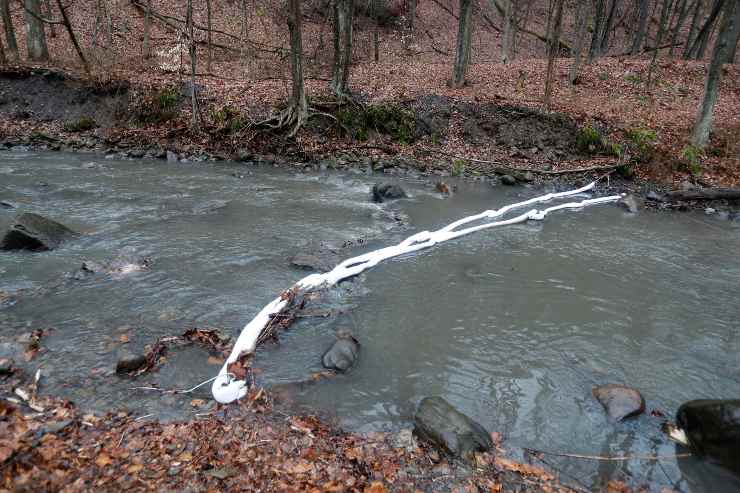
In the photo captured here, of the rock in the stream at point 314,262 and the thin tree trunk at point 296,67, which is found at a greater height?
the thin tree trunk at point 296,67

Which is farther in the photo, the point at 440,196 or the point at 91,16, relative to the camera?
the point at 91,16

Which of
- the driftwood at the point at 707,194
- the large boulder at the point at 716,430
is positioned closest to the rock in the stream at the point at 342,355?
the large boulder at the point at 716,430

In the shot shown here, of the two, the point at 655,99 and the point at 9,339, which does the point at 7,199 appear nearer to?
the point at 9,339

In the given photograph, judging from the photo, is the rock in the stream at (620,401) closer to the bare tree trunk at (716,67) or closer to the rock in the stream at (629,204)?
the rock in the stream at (629,204)

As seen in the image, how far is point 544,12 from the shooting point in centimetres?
3756

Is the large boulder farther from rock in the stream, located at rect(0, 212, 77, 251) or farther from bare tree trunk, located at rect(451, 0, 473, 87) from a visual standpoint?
bare tree trunk, located at rect(451, 0, 473, 87)

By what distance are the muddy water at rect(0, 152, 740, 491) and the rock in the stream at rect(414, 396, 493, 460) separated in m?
0.27

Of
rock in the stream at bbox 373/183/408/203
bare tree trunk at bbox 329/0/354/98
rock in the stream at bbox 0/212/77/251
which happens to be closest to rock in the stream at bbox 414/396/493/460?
rock in the stream at bbox 0/212/77/251

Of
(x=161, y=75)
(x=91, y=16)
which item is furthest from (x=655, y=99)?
(x=91, y=16)

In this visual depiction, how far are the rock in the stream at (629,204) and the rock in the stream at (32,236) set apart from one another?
12.1m

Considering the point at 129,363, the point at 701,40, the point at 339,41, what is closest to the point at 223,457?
the point at 129,363

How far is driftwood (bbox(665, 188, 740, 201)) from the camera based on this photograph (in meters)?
11.4

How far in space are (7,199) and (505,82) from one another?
695 inches

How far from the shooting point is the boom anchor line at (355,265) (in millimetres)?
4309
